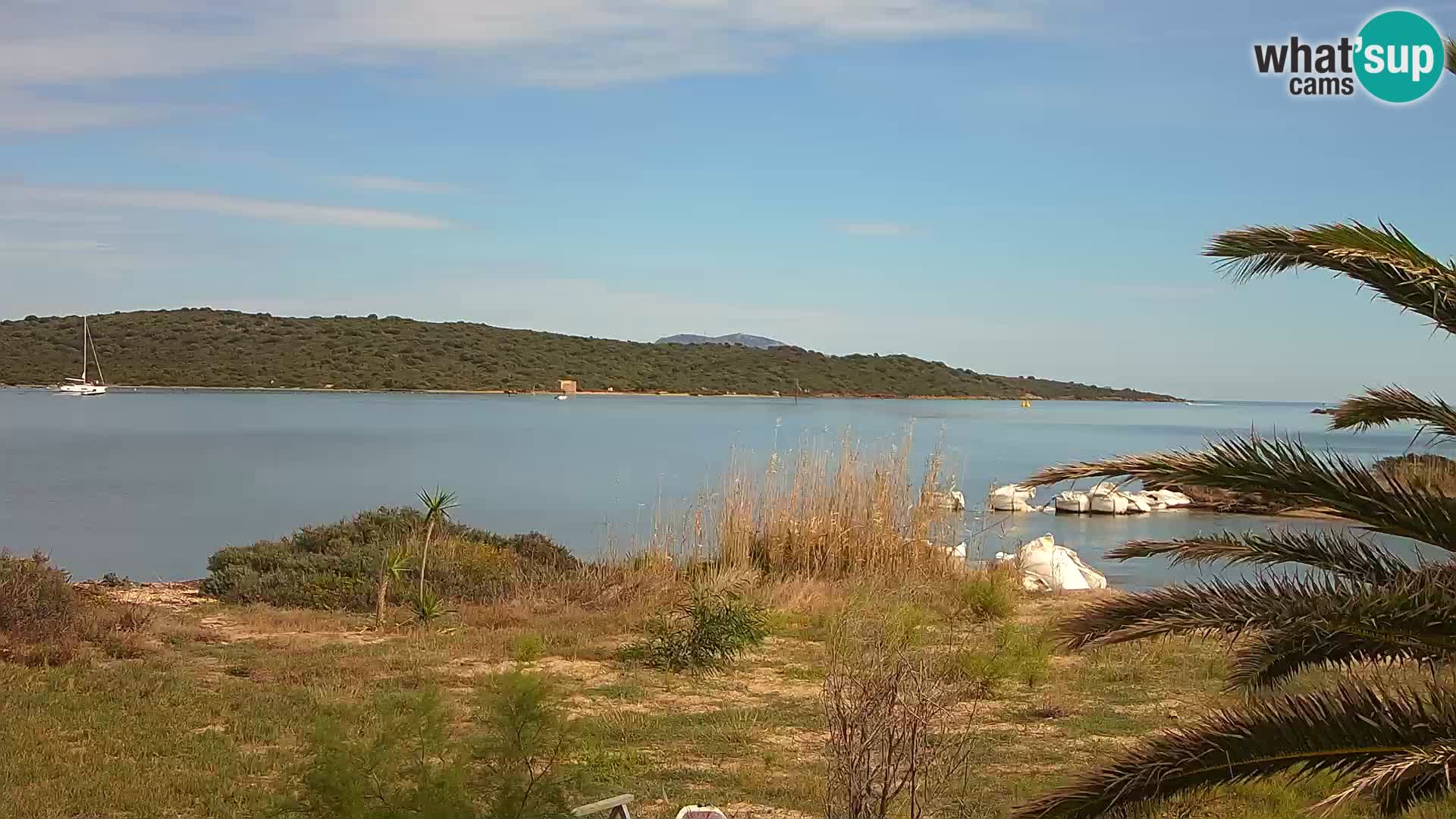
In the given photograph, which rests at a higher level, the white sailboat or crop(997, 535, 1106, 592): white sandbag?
the white sailboat

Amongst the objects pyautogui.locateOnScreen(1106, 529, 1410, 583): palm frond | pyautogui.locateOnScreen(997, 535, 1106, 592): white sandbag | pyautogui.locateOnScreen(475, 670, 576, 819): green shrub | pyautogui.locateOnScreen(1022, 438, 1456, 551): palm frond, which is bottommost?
pyautogui.locateOnScreen(997, 535, 1106, 592): white sandbag

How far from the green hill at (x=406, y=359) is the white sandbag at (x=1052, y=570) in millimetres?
59538

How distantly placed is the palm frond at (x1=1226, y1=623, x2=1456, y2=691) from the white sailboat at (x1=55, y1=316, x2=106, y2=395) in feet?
223

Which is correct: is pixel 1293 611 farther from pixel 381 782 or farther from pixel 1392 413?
pixel 381 782

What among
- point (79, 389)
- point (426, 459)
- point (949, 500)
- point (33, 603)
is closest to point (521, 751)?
point (33, 603)

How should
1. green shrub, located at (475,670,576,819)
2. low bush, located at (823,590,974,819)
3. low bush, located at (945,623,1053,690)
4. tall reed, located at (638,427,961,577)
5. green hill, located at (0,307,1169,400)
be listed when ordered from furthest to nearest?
1. green hill, located at (0,307,1169,400)
2. tall reed, located at (638,427,961,577)
3. low bush, located at (945,623,1053,690)
4. low bush, located at (823,590,974,819)
5. green shrub, located at (475,670,576,819)

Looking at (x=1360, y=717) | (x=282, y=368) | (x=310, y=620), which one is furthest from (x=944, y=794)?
(x=282, y=368)

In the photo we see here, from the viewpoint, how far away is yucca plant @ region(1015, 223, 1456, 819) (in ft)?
11.9

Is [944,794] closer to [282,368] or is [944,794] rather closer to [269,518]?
[269,518]

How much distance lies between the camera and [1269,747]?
364 cm

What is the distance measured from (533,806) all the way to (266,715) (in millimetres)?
3823

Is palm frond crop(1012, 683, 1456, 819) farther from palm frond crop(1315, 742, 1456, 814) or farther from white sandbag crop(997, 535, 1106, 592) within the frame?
white sandbag crop(997, 535, 1106, 592)

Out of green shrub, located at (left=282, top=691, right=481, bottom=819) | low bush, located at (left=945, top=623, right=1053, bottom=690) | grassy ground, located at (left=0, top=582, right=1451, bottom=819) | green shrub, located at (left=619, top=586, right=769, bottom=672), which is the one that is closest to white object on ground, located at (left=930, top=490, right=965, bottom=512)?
grassy ground, located at (left=0, top=582, right=1451, bottom=819)

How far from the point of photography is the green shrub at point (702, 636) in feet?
28.8
